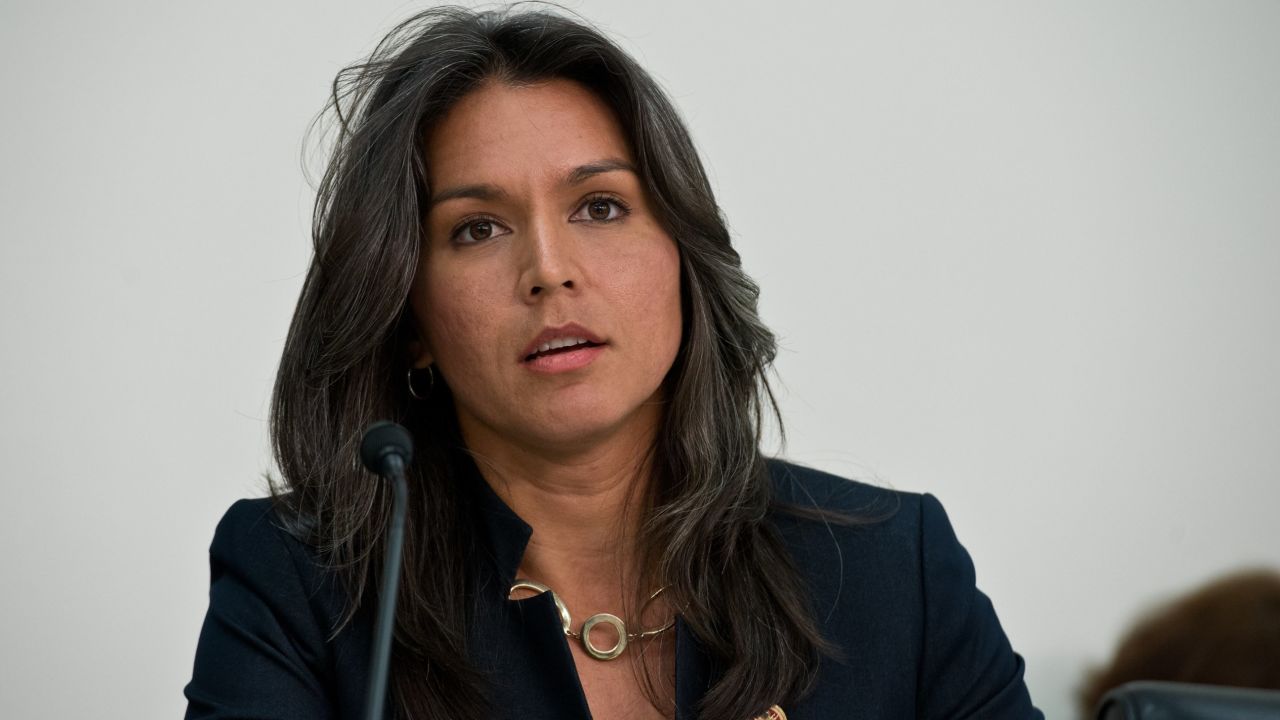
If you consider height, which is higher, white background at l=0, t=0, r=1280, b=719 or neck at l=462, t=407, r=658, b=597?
white background at l=0, t=0, r=1280, b=719

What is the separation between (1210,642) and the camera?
2.52m

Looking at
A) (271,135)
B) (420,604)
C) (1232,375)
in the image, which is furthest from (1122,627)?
(271,135)

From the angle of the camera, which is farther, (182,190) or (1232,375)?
Answer: (1232,375)

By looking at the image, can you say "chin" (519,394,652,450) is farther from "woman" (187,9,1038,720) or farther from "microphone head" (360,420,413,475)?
"microphone head" (360,420,413,475)

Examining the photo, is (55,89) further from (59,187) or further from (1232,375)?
(1232,375)

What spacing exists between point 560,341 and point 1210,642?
59.7 inches

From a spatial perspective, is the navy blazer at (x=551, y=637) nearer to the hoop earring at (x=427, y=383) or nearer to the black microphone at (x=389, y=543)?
the hoop earring at (x=427, y=383)

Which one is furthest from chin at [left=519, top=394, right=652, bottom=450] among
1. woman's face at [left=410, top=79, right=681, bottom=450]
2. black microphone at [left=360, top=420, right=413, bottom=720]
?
black microphone at [left=360, top=420, right=413, bottom=720]

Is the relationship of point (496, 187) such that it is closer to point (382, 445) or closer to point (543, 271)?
point (543, 271)

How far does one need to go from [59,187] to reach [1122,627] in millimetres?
2149

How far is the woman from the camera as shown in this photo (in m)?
1.67

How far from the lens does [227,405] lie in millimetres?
2465

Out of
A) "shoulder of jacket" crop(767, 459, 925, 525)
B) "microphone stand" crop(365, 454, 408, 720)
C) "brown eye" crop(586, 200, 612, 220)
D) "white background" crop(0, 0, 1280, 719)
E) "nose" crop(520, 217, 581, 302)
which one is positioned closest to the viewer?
"microphone stand" crop(365, 454, 408, 720)

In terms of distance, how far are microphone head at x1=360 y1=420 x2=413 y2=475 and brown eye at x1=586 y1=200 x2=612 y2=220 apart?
65 cm
